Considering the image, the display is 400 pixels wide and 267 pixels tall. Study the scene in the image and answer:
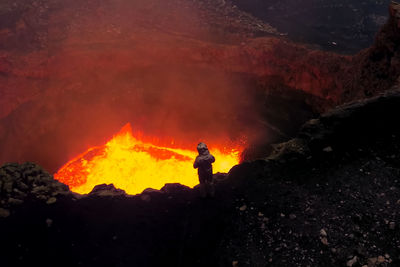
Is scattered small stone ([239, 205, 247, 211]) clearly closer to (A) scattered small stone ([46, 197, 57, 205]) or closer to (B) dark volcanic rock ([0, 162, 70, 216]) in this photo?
A: (B) dark volcanic rock ([0, 162, 70, 216])

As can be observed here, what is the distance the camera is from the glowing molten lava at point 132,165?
1414 centimetres

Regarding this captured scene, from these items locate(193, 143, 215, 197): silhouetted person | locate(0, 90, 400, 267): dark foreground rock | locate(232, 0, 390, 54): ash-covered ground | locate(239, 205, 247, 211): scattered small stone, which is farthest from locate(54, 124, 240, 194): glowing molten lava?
locate(232, 0, 390, 54): ash-covered ground

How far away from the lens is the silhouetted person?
23.0ft

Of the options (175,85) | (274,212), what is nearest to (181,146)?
(175,85)

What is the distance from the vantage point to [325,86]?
1341 centimetres

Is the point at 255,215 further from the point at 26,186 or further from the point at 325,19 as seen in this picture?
the point at 325,19

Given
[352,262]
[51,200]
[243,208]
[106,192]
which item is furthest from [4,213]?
[352,262]

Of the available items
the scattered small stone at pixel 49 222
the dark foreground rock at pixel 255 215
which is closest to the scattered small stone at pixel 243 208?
the dark foreground rock at pixel 255 215

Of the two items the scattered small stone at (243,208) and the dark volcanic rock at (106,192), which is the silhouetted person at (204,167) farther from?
the dark volcanic rock at (106,192)

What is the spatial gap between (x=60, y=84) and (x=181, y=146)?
6.91 metres

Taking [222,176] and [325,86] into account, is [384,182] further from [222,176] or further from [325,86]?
[325,86]

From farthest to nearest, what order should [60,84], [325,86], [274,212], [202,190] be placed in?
[60,84], [325,86], [202,190], [274,212]

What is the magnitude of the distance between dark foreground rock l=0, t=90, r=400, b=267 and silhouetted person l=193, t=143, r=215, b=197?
31cm

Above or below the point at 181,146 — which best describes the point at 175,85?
above
